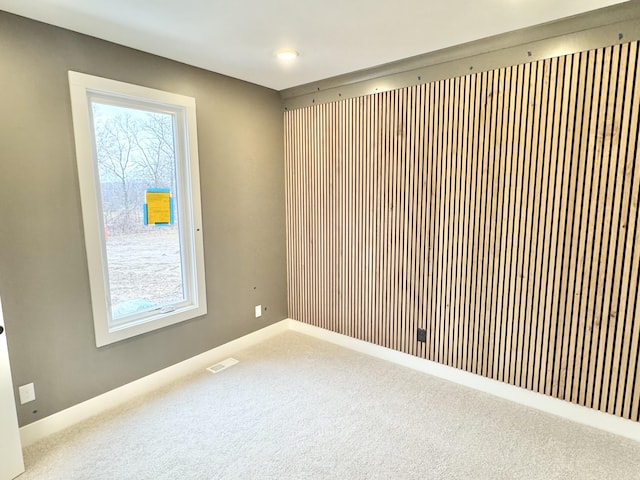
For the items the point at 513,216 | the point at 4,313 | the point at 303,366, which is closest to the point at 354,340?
the point at 303,366

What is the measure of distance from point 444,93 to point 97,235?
2.73m

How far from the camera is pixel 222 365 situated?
320 centimetres

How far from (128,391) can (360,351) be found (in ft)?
6.58

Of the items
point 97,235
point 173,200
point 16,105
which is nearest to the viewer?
point 16,105

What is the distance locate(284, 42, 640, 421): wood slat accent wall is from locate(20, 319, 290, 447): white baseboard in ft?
3.33

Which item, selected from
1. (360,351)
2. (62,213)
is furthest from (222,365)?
(62,213)

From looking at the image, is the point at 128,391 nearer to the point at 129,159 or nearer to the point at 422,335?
the point at 129,159

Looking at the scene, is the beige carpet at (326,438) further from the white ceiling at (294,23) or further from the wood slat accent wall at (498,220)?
the white ceiling at (294,23)

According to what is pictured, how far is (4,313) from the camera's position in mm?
2102

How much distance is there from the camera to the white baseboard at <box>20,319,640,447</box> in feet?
7.47

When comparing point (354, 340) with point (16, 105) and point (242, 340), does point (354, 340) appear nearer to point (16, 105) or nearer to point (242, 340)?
point (242, 340)

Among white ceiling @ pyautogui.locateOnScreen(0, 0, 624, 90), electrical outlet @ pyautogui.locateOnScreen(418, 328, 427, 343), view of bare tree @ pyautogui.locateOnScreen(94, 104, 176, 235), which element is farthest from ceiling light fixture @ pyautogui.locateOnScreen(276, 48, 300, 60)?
electrical outlet @ pyautogui.locateOnScreen(418, 328, 427, 343)

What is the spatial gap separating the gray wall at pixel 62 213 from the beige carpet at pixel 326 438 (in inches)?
13.3

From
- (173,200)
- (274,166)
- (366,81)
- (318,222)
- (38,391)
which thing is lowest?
(38,391)
